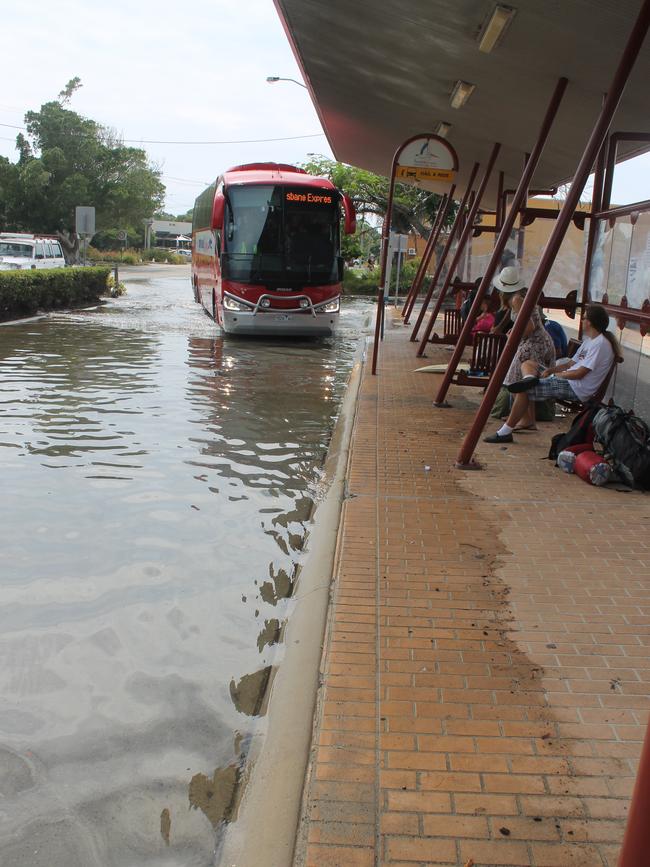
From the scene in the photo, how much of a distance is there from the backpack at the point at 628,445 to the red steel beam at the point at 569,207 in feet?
3.13

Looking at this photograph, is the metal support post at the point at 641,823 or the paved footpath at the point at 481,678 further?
the paved footpath at the point at 481,678

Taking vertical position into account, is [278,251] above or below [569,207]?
below

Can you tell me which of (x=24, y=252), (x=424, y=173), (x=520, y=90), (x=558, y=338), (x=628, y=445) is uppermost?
(x=520, y=90)

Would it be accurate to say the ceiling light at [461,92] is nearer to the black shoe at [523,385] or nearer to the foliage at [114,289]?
the black shoe at [523,385]

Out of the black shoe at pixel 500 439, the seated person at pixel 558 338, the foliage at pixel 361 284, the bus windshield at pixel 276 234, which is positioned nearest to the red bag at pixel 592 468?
the black shoe at pixel 500 439

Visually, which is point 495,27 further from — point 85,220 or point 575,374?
point 85,220

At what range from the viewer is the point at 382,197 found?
3791 centimetres

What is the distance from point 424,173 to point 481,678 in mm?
8310

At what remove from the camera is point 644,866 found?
1702 millimetres

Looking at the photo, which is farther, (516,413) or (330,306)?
(330,306)

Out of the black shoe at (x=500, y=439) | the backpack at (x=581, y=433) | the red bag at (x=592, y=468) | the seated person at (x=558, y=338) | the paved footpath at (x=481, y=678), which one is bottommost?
the paved footpath at (x=481, y=678)

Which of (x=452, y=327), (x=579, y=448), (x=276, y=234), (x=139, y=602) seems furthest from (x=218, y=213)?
(x=139, y=602)

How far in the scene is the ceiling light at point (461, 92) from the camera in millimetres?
8930

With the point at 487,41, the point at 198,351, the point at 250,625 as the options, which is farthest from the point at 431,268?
the point at 250,625
